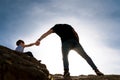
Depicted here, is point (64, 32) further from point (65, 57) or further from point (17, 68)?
point (17, 68)

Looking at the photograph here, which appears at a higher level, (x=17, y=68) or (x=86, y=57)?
(x=86, y=57)

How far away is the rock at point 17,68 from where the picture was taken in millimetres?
10094

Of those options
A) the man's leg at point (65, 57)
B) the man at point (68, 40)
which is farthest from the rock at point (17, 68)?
the man at point (68, 40)

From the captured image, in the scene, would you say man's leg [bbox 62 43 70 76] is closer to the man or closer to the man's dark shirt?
the man

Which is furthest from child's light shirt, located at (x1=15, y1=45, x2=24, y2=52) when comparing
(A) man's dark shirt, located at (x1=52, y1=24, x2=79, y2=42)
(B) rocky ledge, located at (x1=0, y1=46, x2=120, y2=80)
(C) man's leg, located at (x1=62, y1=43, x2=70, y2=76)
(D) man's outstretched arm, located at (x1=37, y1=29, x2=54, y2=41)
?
(B) rocky ledge, located at (x1=0, y1=46, x2=120, y2=80)

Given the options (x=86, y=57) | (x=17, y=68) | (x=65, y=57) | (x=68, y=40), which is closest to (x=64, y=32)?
(x=68, y=40)

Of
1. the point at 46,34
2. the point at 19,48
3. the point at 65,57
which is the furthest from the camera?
the point at 19,48

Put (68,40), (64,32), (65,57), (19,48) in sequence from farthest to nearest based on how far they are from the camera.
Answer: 1. (19,48)
2. (64,32)
3. (68,40)
4. (65,57)

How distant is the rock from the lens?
33.1 ft

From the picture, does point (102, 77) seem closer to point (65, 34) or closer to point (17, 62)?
point (65, 34)

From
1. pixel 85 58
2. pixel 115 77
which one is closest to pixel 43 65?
pixel 85 58

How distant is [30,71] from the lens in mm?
10508

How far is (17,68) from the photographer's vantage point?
1029 cm

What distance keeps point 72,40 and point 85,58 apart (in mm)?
1089
